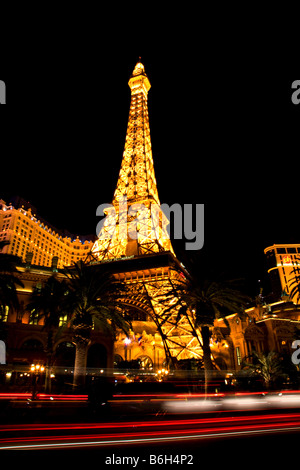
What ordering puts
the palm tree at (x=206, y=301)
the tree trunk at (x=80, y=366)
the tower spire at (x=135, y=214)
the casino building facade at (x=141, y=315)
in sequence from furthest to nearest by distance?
the tower spire at (x=135, y=214), the casino building facade at (x=141, y=315), the palm tree at (x=206, y=301), the tree trunk at (x=80, y=366)

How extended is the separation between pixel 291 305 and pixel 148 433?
47079mm

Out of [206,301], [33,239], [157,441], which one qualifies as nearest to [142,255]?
[206,301]

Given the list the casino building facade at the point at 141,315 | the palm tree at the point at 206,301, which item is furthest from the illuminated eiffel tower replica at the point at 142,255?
the palm tree at the point at 206,301

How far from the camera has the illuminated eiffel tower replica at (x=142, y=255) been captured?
47719mm

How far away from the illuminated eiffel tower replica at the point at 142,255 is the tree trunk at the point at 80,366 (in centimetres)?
1667

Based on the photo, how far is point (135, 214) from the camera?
220 ft

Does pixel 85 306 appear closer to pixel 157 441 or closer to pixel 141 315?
pixel 157 441

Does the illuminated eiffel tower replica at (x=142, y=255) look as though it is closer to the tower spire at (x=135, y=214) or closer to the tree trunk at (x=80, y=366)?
the tower spire at (x=135, y=214)

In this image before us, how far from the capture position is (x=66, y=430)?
8211mm

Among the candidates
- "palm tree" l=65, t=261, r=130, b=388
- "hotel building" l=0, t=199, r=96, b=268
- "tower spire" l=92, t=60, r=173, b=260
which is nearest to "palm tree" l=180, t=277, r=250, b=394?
"palm tree" l=65, t=261, r=130, b=388

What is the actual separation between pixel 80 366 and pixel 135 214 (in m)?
47.8
